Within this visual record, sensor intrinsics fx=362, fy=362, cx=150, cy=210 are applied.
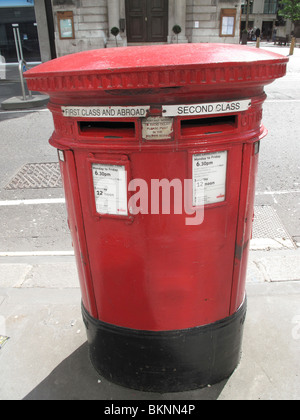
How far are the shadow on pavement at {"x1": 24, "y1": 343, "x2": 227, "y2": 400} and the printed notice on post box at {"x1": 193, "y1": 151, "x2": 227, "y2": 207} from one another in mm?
1109

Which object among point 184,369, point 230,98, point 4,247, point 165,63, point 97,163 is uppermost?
point 165,63

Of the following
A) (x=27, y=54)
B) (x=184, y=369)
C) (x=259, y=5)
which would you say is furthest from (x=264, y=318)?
(x=259, y=5)

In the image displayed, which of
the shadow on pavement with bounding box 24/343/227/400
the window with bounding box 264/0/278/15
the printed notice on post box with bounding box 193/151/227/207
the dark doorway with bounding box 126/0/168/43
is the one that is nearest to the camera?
the printed notice on post box with bounding box 193/151/227/207

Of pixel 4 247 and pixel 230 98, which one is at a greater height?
pixel 230 98

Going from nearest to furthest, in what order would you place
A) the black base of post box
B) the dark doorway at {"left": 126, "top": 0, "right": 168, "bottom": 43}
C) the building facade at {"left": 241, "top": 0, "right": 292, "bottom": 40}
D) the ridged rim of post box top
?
the ridged rim of post box top → the black base of post box → the dark doorway at {"left": 126, "top": 0, "right": 168, "bottom": 43} → the building facade at {"left": 241, "top": 0, "right": 292, "bottom": 40}

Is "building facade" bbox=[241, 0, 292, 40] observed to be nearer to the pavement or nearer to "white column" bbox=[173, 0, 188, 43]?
"white column" bbox=[173, 0, 188, 43]

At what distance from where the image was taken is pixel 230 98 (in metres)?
1.38

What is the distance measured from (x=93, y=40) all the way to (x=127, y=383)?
18352 mm

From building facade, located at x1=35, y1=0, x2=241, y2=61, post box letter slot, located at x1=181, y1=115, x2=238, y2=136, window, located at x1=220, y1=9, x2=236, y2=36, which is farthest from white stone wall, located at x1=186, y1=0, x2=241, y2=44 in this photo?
post box letter slot, located at x1=181, y1=115, x2=238, y2=136

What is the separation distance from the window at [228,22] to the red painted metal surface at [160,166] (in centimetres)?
1833

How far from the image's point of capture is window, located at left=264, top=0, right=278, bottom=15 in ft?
153

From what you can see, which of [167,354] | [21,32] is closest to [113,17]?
[21,32]

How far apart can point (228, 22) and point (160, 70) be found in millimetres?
18972

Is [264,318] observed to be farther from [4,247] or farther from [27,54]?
[27,54]
